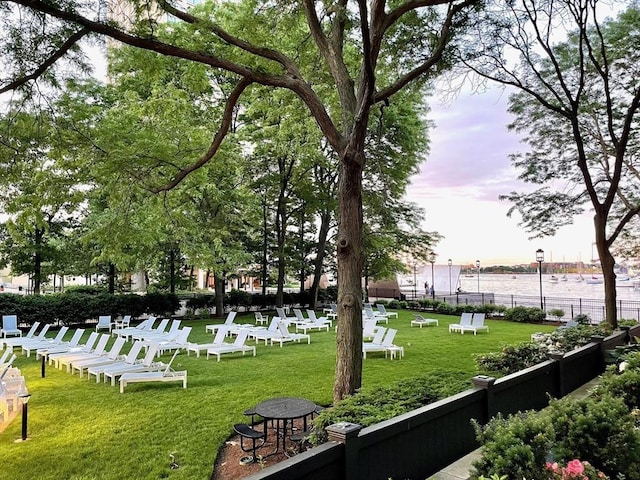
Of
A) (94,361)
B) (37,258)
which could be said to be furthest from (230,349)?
(37,258)

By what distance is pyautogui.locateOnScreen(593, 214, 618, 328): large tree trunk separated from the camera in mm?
12609

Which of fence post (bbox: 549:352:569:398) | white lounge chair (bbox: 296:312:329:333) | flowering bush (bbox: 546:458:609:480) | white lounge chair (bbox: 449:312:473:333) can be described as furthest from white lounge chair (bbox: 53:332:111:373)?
white lounge chair (bbox: 449:312:473:333)

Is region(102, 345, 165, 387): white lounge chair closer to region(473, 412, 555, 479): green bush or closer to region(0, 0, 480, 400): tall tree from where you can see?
region(0, 0, 480, 400): tall tree

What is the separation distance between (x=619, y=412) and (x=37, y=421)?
343 inches

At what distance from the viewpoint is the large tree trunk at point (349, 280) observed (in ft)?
22.4

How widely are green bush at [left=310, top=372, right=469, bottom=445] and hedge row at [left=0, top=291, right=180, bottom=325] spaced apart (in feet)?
60.2

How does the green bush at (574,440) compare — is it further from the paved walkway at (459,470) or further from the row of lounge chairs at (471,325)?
the row of lounge chairs at (471,325)

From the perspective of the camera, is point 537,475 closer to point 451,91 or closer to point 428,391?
point 428,391

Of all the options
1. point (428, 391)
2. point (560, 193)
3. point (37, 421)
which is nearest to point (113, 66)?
point (37, 421)

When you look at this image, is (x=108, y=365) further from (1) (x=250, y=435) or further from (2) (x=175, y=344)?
(1) (x=250, y=435)

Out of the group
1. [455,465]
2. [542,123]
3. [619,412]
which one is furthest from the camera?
[542,123]

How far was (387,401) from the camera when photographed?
201 inches

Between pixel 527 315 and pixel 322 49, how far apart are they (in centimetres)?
1928

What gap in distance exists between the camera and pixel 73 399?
8664mm
